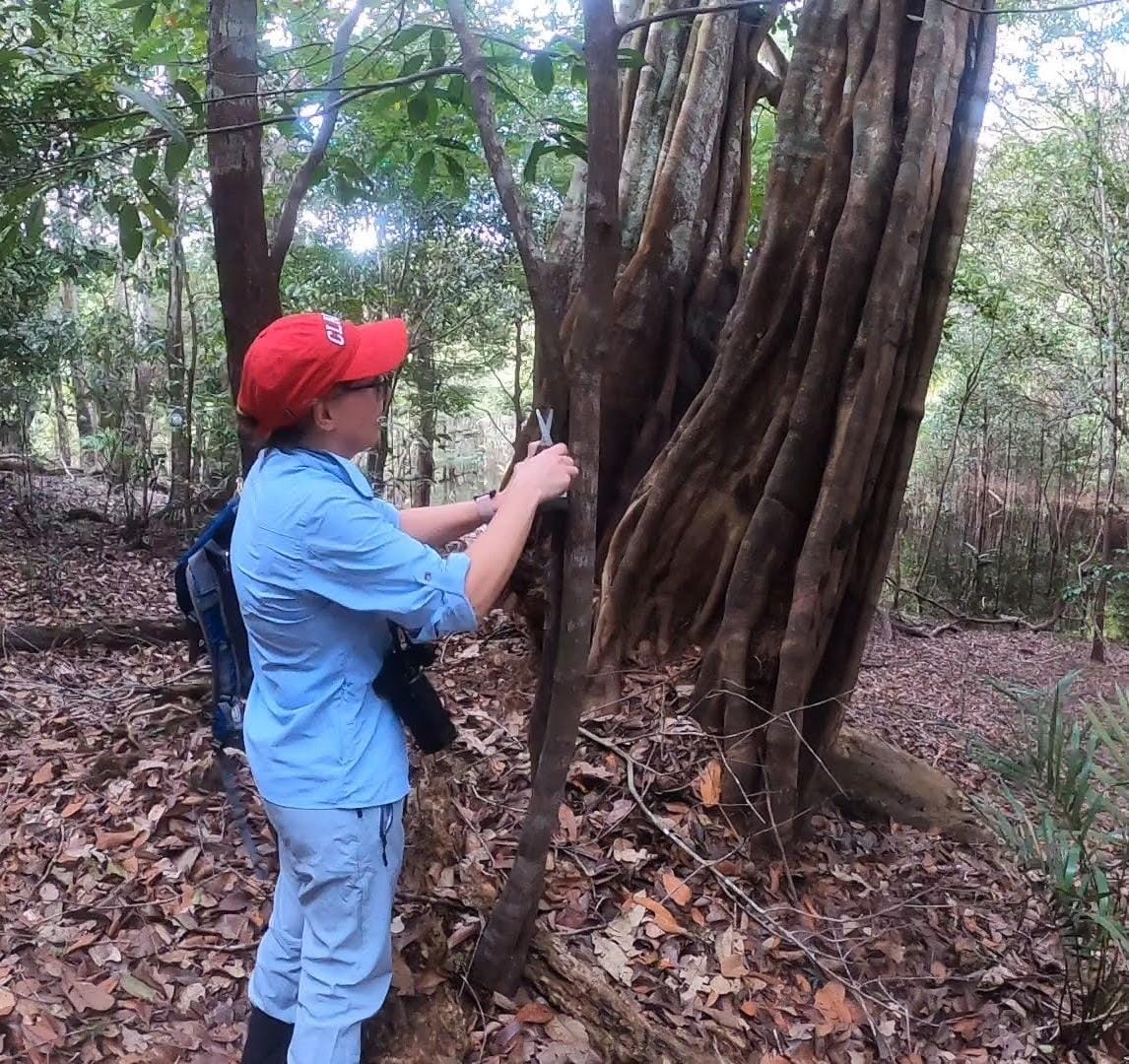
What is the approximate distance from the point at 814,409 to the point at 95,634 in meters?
3.93

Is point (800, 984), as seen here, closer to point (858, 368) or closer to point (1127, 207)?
point (858, 368)

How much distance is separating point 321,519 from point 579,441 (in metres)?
0.68

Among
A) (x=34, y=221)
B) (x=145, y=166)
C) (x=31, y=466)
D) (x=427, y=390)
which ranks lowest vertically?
(x=31, y=466)

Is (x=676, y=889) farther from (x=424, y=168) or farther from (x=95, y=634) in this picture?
(x=95, y=634)

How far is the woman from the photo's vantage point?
1.81 meters

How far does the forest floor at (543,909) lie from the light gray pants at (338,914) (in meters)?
0.56

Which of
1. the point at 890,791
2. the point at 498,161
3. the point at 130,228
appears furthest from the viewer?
the point at 890,791

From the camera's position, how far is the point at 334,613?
1911 millimetres

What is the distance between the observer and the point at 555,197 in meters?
9.11

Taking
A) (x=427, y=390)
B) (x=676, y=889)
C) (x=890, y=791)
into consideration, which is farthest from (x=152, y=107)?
(x=427, y=390)

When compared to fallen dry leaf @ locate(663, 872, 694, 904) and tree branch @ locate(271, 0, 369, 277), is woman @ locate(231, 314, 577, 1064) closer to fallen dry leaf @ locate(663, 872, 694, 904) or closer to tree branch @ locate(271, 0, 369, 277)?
tree branch @ locate(271, 0, 369, 277)

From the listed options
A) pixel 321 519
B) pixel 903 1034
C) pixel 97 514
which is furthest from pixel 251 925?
pixel 97 514

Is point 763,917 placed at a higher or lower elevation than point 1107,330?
lower

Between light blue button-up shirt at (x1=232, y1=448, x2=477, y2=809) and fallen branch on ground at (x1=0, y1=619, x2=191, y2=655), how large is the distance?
344cm
